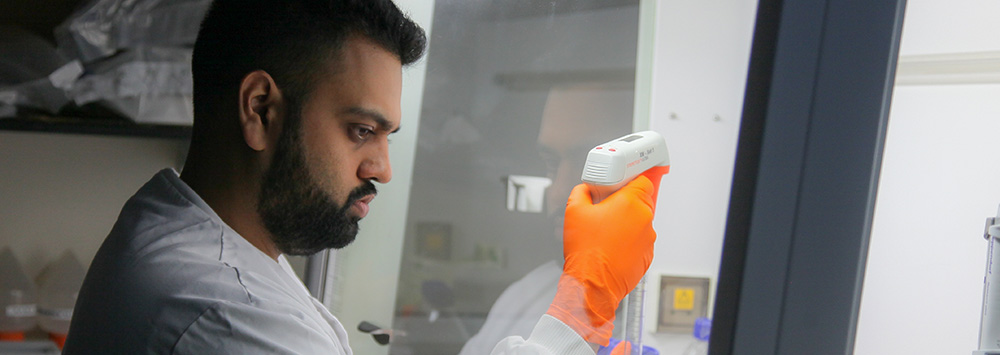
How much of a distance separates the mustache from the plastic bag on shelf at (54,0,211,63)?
0.80m

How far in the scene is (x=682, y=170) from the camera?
0.77 meters

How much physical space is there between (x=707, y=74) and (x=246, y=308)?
1.86 feet

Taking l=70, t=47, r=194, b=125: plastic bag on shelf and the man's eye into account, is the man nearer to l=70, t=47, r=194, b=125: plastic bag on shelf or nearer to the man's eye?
the man's eye

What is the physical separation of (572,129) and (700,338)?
42cm

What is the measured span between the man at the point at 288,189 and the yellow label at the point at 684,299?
0.17 ft

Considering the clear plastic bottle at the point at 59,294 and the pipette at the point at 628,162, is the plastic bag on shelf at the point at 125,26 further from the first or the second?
the pipette at the point at 628,162

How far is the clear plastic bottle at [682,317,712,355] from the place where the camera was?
645 mm

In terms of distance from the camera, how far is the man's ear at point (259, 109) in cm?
80

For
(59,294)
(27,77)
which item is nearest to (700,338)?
(27,77)

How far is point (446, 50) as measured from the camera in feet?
4.21

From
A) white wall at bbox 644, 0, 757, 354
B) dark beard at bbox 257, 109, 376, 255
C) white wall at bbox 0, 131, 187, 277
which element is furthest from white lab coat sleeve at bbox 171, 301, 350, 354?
white wall at bbox 0, 131, 187, 277

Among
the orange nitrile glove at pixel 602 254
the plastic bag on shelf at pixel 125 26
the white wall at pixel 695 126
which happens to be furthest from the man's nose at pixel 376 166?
the plastic bag on shelf at pixel 125 26

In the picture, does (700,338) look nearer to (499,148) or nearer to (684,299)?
(684,299)

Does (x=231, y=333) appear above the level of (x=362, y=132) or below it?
Answer: below
